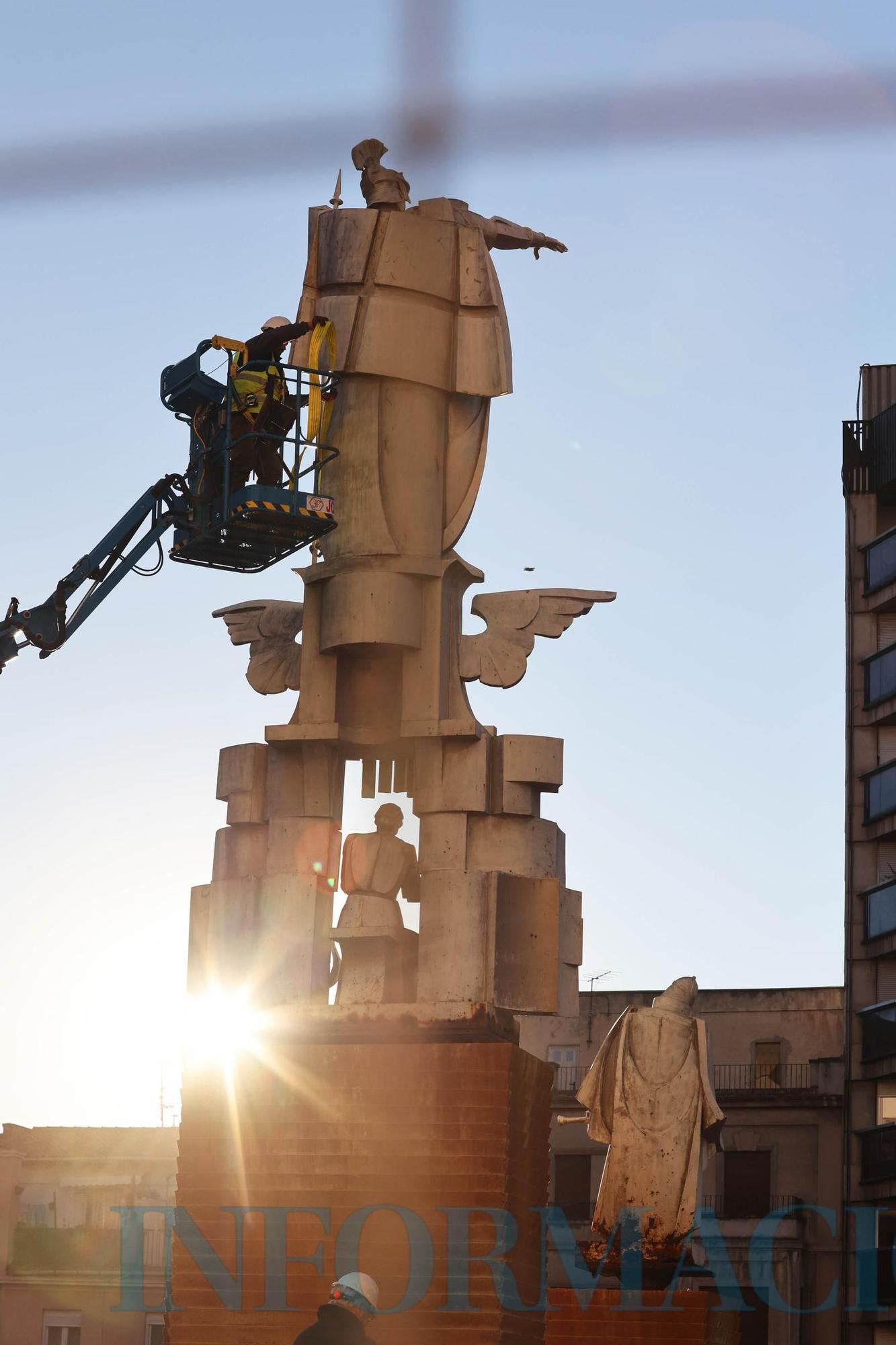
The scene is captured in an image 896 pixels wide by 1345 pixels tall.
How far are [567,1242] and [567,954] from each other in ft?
7.54

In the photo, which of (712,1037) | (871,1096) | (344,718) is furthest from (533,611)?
(712,1037)

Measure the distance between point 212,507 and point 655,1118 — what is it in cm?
537

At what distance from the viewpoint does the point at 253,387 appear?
1698 centimetres

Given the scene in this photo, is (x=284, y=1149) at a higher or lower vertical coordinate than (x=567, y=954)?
lower

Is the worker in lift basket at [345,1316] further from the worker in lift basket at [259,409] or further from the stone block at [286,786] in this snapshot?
the worker in lift basket at [259,409]

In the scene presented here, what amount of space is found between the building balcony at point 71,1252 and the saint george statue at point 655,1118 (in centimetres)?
2831

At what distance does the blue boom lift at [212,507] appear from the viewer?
16672 millimetres

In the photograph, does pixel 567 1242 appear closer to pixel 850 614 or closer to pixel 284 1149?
pixel 284 1149

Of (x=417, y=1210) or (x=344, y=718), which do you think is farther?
(x=344, y=718)

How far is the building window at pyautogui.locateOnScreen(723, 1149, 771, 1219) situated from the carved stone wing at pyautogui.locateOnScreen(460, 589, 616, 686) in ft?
93.0

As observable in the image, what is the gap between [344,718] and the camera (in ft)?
57.1

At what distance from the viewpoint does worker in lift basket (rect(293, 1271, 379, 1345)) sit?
909 centimetres

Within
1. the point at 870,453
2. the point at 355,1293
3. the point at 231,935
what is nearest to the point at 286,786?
the point at 231,935

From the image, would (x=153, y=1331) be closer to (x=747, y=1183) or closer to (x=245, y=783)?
(x=747, y=1183)
